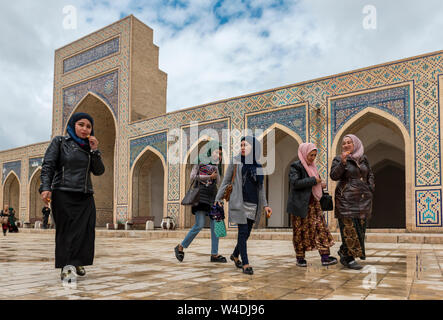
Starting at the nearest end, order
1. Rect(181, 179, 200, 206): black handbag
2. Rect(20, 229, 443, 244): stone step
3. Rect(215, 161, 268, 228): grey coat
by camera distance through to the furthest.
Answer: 1. Rect(215, 161, 268, 228): grey coat
2. Rect(181, 179, 200, 206): black handbag
3. Rect(20, 229, 443, 244): stone step

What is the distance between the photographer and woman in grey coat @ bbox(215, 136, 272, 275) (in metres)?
3.36

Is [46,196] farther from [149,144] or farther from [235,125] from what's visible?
[149,144]

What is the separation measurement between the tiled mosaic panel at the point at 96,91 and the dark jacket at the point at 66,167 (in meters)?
12.5

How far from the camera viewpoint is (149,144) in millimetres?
13836

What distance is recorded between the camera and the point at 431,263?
3.94 metres

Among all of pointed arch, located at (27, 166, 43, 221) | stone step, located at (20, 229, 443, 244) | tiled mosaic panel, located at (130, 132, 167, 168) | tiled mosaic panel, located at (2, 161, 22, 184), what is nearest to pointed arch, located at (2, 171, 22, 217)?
tiled mosaic panel, located at (2, 161, 22, 184)

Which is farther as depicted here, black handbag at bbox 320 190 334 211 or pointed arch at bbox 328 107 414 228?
pointed arch at bbox 328 107 414 228

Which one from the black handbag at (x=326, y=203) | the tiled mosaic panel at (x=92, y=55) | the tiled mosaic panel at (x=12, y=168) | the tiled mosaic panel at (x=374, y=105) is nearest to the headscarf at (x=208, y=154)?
the black handbag at (x=326, y=203)

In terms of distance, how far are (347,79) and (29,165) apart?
614 inches

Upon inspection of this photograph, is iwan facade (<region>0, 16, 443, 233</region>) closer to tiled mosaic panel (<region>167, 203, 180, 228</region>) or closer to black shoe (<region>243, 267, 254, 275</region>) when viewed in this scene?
tiled mosaic panel (<region>167, 203, 180, 228</region>)

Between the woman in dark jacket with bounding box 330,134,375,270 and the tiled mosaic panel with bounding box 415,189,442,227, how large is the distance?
5.50 m
